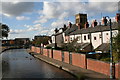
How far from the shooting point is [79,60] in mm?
25969

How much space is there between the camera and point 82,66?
2500 centimetres

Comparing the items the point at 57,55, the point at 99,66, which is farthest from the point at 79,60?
the point at 57,55

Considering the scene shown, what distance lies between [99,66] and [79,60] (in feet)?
18.2

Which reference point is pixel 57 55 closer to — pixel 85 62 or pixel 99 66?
pixel 85 62

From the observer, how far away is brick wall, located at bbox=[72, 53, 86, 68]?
80.8 ft

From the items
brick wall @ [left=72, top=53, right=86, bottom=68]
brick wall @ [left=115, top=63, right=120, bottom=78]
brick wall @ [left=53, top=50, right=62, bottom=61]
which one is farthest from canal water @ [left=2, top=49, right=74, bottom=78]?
brick wall @ [left=115, top=63, right=120, bottom=78]

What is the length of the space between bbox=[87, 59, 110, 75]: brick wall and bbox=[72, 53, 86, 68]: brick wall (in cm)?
133

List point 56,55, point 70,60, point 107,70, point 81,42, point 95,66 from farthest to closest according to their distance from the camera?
point 81,42
point 56,55
point 70,60
point 95,66
point 107,70

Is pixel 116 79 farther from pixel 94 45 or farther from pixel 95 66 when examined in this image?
pixel 94 45

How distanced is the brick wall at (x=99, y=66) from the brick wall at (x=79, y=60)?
1.33 m

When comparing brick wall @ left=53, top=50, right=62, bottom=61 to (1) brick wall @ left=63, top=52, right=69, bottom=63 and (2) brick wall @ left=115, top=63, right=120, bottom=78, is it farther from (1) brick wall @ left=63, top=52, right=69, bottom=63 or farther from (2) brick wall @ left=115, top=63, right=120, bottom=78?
(2) brick wall @ left=115, top=63, right=120, bottom=78

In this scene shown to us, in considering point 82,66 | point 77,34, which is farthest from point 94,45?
point 82,66

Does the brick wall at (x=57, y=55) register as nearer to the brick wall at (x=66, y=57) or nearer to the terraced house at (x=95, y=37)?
the brick wall at (x=66, y=57)

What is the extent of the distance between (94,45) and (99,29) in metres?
3.83
